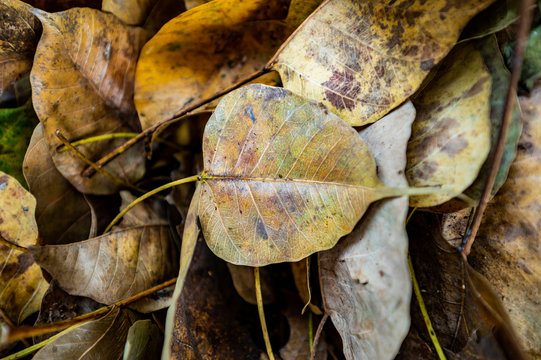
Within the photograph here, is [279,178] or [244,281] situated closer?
[279,178]

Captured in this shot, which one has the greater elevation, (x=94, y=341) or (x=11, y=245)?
(x=11, y=245)

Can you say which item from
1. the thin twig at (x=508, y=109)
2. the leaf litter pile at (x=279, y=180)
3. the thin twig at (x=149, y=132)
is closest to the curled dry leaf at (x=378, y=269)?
the leaf litter pile at (x=279, y=180)

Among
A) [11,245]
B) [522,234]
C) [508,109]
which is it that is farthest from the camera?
[11,245]

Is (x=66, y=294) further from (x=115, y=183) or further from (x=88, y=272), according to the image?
(x=115, y=183)

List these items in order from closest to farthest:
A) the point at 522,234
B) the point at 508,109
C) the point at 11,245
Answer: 1. the point at 508,109
2. the point at 522,234
3. the point at 11,245

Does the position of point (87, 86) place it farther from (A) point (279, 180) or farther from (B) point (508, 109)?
(B) point (508, 109)

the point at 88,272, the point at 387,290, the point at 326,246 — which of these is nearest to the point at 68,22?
the point at 88,272

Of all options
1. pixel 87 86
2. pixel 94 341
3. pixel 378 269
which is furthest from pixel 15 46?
pixel 378 269
